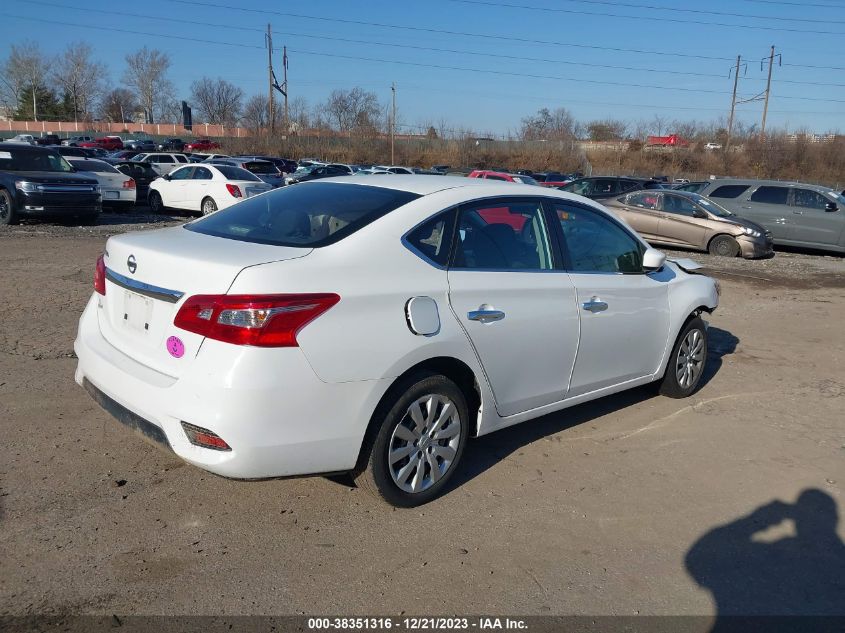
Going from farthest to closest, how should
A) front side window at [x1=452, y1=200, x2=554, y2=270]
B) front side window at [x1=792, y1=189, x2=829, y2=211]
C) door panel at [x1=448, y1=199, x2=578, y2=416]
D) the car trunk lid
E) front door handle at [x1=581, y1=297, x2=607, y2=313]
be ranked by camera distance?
front side window at [x1=792, y1=189, x2=829, y2=211] < front door handle at [x1=581, y1=297, x2=607, y2=313] < front side window at [x1=452, y1=200, x2=554, y2=270] < door panel at [x1=448, y1=199, x2=578, y2=416] < the car trunk lid

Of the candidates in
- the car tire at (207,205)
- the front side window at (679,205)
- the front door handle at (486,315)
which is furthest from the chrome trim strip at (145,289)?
the front side window at (679,205)

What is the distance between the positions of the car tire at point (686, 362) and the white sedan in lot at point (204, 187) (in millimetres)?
13362

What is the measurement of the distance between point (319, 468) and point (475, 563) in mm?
859

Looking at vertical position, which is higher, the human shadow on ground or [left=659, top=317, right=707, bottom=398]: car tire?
[left=659, top=317, right=707, bottom=398]: car tire

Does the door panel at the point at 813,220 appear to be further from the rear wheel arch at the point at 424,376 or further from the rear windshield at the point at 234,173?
the rear wheel arch at the point at 424,376

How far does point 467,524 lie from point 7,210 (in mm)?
14111

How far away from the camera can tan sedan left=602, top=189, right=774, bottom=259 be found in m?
16.0

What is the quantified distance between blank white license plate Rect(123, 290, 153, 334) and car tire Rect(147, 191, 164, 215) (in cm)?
1694

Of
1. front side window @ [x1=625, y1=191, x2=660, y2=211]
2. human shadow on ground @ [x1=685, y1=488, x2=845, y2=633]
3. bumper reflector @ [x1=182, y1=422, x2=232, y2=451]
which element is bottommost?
human shadow on ground @ [x1=685, y1=488, x2=845, y2=633]

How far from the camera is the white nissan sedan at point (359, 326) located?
311cm

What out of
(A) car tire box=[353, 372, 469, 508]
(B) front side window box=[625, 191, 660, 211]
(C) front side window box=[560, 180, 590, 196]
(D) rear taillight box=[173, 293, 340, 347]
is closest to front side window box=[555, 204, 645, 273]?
(A) car tire box=[353, 372, 469, 508]

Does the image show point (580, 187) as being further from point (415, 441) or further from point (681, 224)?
point (415, 441)

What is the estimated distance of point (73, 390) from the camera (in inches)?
201

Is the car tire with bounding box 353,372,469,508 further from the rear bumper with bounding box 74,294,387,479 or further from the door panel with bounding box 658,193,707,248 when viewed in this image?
the door panel with bounding box 658,193,707,248
